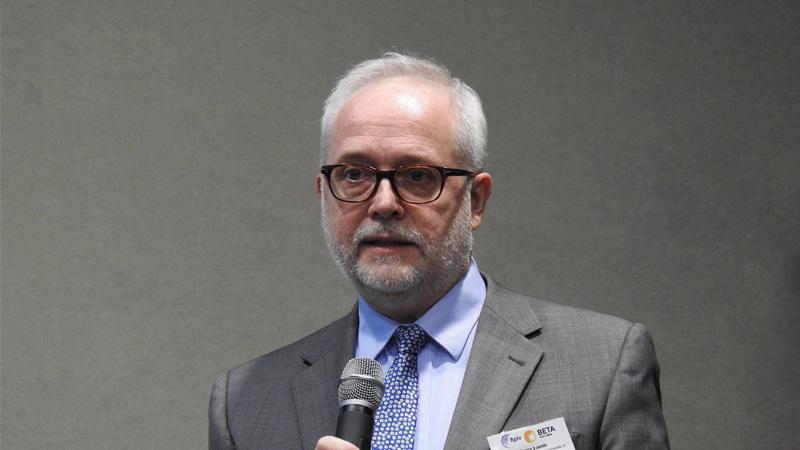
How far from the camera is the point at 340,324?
91.0 inches

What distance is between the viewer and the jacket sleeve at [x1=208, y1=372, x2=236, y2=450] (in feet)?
7.22

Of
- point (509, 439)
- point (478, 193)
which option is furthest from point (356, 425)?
point (478, 193)

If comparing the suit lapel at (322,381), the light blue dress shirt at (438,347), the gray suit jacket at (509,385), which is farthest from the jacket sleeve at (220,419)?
the light blue dress shirt at (438,347)

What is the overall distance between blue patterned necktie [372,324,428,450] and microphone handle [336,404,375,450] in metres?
0.38

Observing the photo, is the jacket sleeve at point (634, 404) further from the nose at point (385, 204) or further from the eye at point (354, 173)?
the eye at point (354, 173)

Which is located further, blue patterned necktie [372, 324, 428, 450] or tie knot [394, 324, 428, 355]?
tie knot [394, 324, 428, 355]

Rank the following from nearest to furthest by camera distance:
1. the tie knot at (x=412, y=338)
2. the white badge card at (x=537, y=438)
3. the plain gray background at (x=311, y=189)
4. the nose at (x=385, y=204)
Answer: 1. the white badge card at (x=537, y=438)
2. the nose at (x=385, y=204)
3. the tie knot at (x=412, y=338)
4. the plain gray background at (x=311, y=189)

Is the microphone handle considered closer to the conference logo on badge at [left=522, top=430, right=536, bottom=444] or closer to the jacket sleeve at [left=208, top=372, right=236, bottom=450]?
the conference logo on badge at [left=522, top=430, right=536, bottom=444]

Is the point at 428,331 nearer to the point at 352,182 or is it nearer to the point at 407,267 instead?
the point at 407,267

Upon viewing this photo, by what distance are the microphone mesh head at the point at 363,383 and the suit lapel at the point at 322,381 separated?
42 centimetres

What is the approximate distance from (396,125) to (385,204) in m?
0.20

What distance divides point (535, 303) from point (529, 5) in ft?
6.05

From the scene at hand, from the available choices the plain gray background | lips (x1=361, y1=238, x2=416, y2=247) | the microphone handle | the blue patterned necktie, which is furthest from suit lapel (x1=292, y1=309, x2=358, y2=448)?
the plain gray background

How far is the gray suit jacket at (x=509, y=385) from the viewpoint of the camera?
1948 millimetres
